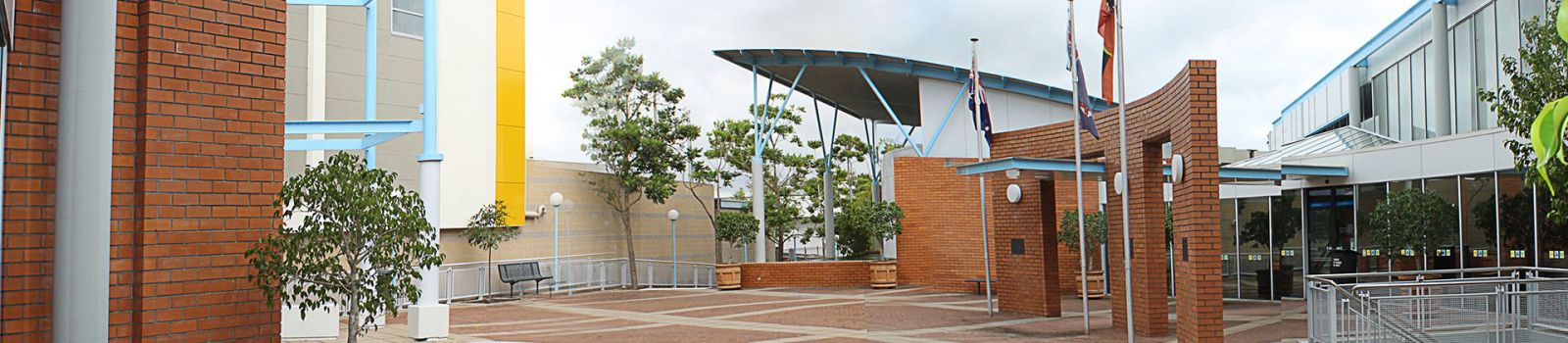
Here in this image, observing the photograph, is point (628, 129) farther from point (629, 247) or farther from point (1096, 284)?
point (1096, 284)

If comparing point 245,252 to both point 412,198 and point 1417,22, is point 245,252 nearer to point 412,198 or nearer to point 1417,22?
point 412,198

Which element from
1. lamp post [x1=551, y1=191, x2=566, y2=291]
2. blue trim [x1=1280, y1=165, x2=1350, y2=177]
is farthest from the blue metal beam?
blue trim [x1=1280, y1=165, x2=1350, y2=177]

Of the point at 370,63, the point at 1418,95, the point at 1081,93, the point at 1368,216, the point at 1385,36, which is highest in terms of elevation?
the point at 1385,36

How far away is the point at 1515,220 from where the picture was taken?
16.7 meters

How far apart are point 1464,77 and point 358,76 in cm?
2301

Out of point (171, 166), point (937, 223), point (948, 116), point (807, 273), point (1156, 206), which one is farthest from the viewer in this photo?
point (948, 116)

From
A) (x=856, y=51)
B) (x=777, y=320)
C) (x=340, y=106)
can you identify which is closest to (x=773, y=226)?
(x=856, y=51)

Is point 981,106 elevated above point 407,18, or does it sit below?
below

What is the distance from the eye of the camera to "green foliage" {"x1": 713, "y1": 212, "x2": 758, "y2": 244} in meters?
29.8

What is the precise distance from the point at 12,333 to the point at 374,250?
3.86m

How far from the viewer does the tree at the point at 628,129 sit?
30.3m

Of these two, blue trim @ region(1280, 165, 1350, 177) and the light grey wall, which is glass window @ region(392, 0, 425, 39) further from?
blue trim @ region(1280, 165, 1350, 177)

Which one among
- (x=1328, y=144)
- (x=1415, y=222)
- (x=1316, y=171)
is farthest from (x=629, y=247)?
(x=1415, y=222)

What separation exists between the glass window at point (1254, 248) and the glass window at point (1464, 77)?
4.06 metres
